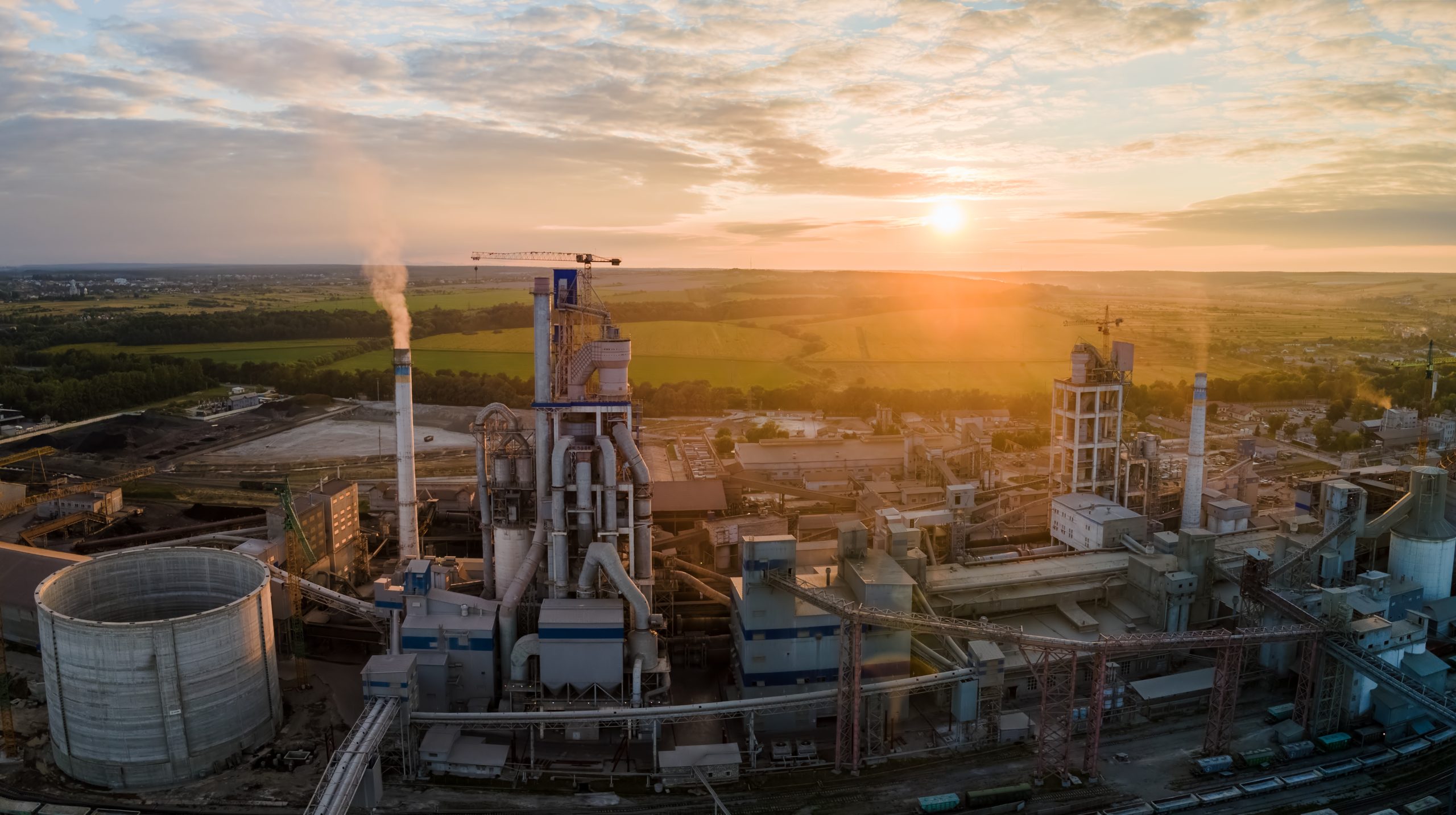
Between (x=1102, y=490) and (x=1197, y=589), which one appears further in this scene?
(x=1102, y=490)

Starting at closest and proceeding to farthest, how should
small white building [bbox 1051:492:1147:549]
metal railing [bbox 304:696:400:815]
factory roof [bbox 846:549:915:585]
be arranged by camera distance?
metal railing [bbox 304:696:400:815] → factory roof [bbox 846:549:915:585] → small white building [bbox 1051:492:1147:549]

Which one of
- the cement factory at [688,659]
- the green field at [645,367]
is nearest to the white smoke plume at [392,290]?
the cement factory at [688,659]

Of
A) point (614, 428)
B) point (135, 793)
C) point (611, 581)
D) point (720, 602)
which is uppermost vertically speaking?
point (614, 428)

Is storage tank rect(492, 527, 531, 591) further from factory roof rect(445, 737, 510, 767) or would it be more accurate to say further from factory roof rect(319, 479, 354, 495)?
factory roof rect(319, 479, 354, 495)

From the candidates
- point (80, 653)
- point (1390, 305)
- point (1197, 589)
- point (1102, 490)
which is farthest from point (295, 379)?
point (1390, 305)

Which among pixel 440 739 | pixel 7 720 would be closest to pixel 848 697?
pixel 440 739

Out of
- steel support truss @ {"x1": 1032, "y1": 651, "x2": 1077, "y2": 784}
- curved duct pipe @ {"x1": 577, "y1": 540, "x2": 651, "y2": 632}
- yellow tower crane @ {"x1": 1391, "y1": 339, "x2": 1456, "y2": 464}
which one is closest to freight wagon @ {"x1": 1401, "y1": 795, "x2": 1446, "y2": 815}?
steel support truss @ {"x1": 1032, "y1": 651, "x2": 1077, "y2": 784}

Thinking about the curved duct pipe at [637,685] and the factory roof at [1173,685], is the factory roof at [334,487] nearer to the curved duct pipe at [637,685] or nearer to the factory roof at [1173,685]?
the curved duct pipe at [637,685]

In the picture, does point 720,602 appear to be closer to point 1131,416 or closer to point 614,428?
point 614,428
